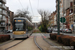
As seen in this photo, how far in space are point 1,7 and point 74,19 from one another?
101 ft

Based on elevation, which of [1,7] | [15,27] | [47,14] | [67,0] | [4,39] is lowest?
[4,39]

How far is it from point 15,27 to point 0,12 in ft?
132

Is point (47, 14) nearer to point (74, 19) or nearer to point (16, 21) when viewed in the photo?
point (74, 19)

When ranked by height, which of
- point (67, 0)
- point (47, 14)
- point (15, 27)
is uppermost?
point (67, 0)

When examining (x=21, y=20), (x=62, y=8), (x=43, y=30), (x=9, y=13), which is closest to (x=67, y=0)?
(x=62, y=8)

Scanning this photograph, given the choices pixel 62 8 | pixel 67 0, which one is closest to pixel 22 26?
pixel 67 0

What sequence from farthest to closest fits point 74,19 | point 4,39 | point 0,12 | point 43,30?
point 0,12 → point 74,19 → point 43,30 → point 4,39

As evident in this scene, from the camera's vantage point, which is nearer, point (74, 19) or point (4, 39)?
point (4, 39)

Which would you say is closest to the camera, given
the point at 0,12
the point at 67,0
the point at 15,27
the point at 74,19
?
the point at 15,27

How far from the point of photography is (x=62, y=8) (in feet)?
226

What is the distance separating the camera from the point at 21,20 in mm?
18453

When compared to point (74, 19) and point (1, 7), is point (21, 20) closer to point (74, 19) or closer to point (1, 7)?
point (74, 19)

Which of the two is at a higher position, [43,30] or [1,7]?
[1,7]

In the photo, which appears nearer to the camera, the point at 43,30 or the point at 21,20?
the point at 21,20
